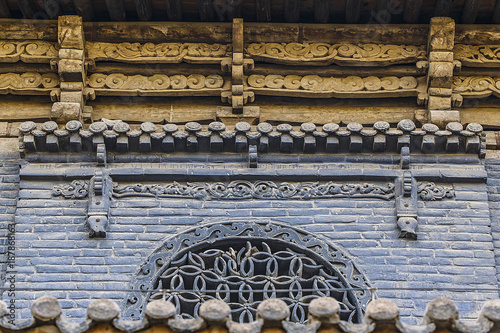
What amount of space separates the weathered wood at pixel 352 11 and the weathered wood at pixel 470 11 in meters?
1.20

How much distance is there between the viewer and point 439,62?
46.4 ft

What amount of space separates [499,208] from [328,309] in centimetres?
430

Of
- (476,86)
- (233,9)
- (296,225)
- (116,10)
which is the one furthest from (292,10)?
(296,225)

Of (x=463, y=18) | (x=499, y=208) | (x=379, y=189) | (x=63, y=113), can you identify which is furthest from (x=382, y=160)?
(x=63, y=113)

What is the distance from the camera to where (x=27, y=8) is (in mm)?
14266

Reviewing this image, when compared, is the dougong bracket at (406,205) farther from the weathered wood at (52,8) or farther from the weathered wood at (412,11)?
the weathered wood at (52,8)

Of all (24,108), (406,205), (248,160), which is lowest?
(406,205)

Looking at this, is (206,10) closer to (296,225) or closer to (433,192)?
(296,225)

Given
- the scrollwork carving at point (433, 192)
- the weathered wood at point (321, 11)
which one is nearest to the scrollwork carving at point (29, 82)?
the weathered wood at point (321, 11)

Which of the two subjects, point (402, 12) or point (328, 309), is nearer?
point (328, 309)

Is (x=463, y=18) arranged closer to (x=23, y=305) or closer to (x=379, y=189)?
(x=379, y=189)

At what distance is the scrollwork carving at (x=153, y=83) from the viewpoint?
1423 cm

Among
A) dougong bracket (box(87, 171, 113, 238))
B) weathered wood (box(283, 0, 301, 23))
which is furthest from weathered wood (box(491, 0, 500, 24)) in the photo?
dougong bracket (box(87, 171, 113, 238))

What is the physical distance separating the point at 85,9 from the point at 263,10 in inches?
77.9
